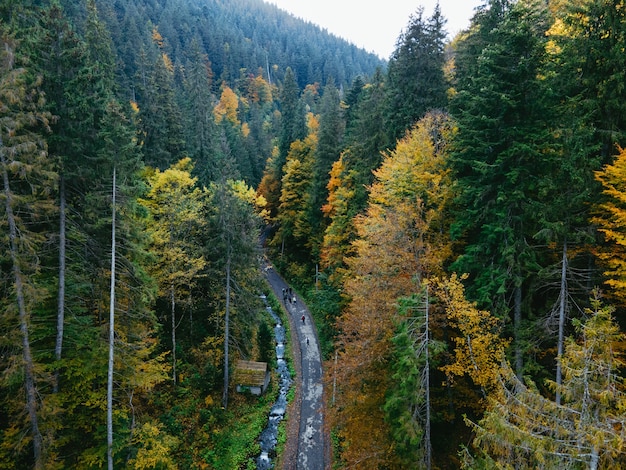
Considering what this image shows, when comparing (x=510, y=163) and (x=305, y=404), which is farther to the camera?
(x=305, y=404)

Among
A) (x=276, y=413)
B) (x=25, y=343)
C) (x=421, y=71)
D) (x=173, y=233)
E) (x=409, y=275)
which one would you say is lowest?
(x=276, y=413)

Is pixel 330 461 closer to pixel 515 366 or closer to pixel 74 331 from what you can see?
pixel 515 366

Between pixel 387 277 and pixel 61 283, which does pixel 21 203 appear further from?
pixel 387 277

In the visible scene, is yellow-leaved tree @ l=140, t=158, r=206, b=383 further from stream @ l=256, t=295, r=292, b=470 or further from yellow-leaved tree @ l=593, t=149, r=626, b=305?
yellow-leaved tree @ l=593, t=149, r=626, b=305

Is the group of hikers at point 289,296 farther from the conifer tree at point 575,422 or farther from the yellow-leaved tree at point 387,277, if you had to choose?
the conifer tree at point 575,422

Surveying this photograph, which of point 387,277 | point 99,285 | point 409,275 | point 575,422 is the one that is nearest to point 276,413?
point 387,277

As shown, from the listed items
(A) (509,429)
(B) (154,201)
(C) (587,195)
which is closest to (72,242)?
(B) (154,201)

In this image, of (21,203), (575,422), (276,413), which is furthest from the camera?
(276,413)

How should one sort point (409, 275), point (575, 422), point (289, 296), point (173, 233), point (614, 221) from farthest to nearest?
point (289, 296) → point (173, 233) → point (409, 275) → point (614, 221) → point (575, 422)

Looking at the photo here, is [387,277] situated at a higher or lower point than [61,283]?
higher
